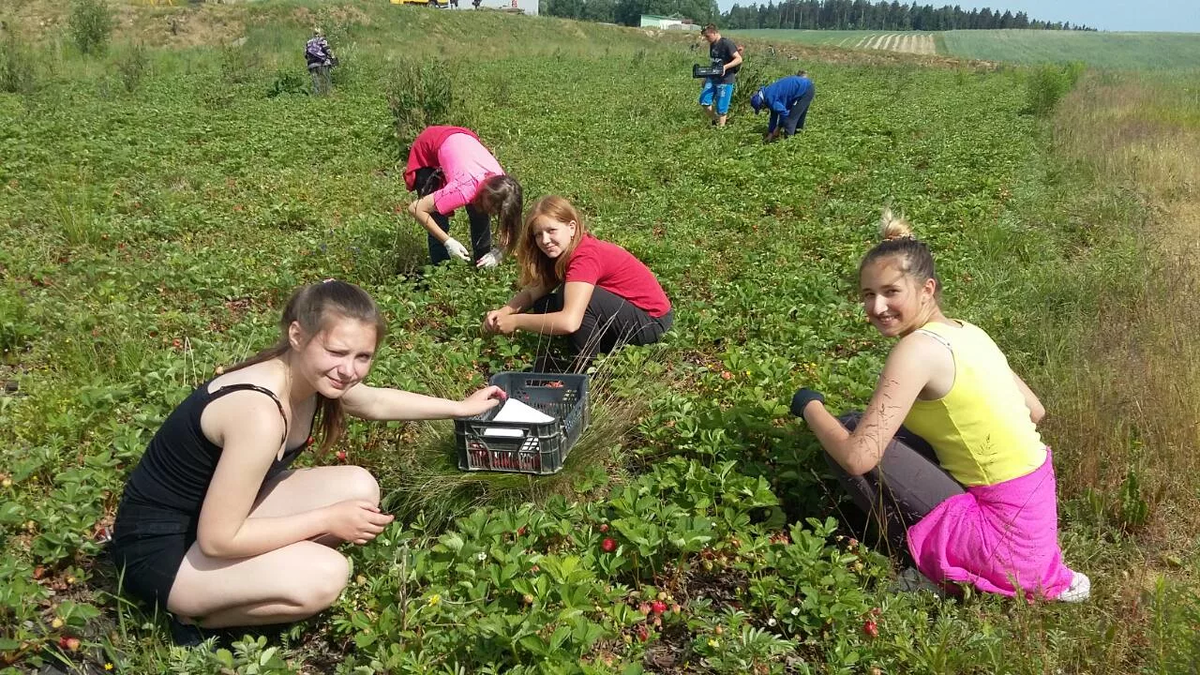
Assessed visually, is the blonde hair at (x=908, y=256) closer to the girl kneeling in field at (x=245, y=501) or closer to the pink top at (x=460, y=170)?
the girl kneeling in field at (x=245, y=501)

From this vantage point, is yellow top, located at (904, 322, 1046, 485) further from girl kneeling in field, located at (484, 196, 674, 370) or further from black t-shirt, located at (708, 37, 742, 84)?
black t-shirt, located at (708, 37, 742, 84)

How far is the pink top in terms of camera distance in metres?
5.33

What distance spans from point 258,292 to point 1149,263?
619 centimetres

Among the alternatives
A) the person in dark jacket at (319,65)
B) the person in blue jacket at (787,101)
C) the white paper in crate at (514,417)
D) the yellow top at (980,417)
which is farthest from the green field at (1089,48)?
the white paper in crate at (514,417)

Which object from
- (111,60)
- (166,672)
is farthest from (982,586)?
(111,60)

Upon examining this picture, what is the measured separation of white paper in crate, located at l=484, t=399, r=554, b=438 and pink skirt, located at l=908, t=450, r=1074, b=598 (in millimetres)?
1409

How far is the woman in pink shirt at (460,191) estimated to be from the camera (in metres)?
4.90

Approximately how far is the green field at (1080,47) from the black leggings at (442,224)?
44.4 metres

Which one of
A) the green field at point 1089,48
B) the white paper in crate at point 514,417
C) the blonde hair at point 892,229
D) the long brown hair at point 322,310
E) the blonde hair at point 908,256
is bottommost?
the white paper in crate at point 514,417

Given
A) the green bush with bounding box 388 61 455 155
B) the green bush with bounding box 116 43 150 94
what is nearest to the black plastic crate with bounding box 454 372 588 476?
the green bush with bounding box 388 61 455 155

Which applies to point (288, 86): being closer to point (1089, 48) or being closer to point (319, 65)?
point (319, 65)

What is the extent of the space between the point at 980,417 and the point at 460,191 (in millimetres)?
3795

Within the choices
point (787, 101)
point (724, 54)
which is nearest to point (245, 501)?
point (787, 101)

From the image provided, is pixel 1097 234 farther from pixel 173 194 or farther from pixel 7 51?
pixel 7 51
